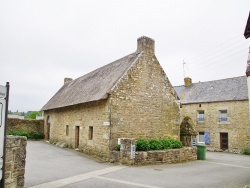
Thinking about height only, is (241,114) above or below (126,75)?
below

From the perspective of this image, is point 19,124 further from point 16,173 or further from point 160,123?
point 16,173

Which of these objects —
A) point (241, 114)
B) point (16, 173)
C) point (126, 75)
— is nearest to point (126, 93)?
point (126, 75)

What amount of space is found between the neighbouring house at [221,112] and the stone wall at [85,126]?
12.3 m

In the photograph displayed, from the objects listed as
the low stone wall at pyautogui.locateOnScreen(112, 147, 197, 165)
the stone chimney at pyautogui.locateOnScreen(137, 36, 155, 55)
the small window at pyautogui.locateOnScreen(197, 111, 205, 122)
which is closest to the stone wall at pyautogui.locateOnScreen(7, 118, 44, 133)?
the stone chimney at pyautogui.locateOnScreen(137, 36, 155, 55)

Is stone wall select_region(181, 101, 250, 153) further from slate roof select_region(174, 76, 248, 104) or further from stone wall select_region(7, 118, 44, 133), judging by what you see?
stone wall select_region(7, 118, 44, 133)

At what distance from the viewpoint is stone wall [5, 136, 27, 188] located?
5.82m

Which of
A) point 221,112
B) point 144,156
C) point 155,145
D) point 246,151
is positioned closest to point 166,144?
point 155,145

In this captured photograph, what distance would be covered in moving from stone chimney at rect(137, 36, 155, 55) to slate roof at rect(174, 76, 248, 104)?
544 inches

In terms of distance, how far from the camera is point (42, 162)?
12.7m

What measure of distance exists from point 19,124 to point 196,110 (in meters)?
21.5

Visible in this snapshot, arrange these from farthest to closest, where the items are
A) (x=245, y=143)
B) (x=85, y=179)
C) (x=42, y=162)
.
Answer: (x=245, y=143) → (x=42, y=162) → (x=85, y=179)

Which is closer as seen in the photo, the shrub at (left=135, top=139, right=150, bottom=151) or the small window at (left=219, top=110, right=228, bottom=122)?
the shrub at (left=135, top=139, right=150, bottom=151)

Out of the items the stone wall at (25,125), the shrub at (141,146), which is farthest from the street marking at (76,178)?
the stone wall at (25,125)

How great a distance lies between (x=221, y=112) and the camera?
89.3 feet
